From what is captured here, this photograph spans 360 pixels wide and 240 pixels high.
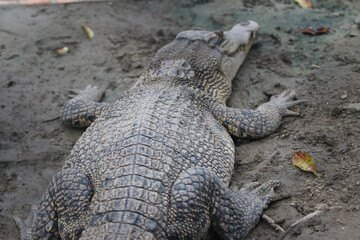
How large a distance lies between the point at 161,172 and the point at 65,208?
84 cm

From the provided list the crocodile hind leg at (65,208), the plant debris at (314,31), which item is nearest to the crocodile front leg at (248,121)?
the crocodile hind leg at (65,208)

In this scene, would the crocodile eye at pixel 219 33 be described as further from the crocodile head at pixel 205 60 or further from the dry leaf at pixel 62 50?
the dry leaf at pixel 62 50

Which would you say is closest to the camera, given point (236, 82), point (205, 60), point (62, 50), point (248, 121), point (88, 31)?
point (248, 121)

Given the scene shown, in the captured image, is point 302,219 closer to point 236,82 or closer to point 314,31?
point 236,82

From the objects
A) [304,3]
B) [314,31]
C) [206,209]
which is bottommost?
[206,209]

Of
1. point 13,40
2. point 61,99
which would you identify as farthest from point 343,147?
point 13,40

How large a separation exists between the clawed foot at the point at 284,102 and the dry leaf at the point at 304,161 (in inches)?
32.8

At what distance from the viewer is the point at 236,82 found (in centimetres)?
505

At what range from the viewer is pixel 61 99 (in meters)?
5.01

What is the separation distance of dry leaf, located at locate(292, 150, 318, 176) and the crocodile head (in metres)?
1.23

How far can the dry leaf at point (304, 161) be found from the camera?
3362 mm

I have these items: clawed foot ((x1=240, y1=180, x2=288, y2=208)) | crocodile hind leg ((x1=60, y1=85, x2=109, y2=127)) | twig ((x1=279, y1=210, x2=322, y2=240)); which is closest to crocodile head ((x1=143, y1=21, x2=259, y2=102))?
crocodile hind leg ((x1=60, y1=85, x2=109, y2=127))

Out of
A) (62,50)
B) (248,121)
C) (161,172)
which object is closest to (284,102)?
(248,121)

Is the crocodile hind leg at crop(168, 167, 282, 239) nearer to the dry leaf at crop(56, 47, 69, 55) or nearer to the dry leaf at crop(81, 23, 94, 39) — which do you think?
the dry leaf at crop(56, 47, 69, 55)
